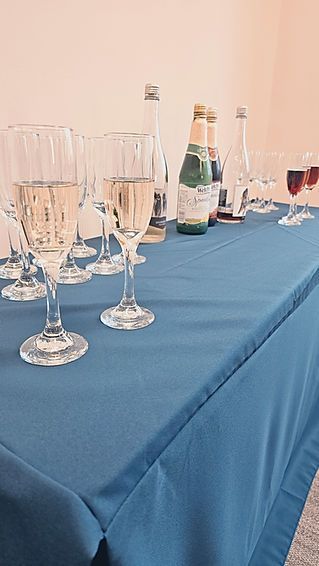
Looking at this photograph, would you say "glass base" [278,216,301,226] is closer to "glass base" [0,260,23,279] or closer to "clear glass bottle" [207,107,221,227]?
"clear glass bottle" [207,107,221,227]

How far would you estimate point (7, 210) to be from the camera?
1.93 ft

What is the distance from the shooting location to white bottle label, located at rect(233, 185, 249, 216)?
1.17m

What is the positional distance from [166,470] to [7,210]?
42cm

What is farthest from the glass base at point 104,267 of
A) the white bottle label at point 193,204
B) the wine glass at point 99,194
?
the white bottle label at point 193,204

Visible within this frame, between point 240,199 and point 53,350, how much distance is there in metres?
0.87

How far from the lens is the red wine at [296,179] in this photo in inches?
47.0

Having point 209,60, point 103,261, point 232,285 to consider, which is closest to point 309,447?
point 232,285

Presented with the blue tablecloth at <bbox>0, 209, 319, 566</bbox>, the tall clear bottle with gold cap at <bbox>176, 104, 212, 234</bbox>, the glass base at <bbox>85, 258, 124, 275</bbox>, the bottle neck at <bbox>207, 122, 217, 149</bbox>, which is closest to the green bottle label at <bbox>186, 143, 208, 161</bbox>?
the tall clear bottle with gold cap at <bbox>176, 104, 212, 234</bbox>

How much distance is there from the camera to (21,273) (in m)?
0.64

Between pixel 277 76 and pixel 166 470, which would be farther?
pixel 277 76

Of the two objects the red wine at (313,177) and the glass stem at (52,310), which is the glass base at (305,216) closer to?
the red wine at (313,177)

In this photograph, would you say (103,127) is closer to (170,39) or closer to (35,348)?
(170,39)

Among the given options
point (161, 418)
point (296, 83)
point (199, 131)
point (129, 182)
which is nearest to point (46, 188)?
point (129, 182)

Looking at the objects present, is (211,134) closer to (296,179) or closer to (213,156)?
(213,156)
